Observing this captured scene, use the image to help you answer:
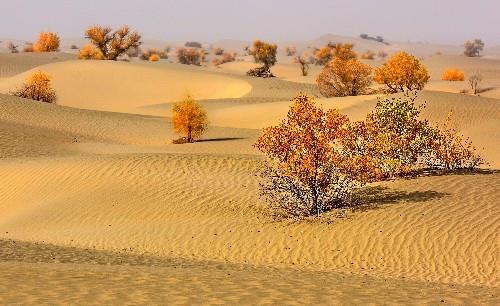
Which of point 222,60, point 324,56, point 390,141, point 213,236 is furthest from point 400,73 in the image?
point 222,60

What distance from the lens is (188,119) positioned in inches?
1324

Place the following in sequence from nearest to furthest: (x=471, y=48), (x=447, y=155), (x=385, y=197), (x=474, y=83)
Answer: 1. (x=385, y=197)
2. (x=447, y=155)
3. (x=474, y=83)
4. (x=471, y=48)

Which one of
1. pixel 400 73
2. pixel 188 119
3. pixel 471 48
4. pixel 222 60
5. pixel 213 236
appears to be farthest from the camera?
pixel 471 48

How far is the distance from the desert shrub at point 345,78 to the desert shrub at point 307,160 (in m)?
31.4

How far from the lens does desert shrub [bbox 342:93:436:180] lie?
57.4ft

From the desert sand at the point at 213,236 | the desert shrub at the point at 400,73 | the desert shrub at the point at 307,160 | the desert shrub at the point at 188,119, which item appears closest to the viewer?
the desert sand at the point at 213,236

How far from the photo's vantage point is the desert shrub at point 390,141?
17484 millimetres

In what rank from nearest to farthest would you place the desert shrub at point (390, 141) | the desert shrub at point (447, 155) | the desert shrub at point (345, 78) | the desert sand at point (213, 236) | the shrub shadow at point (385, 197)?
the desert sand at point (213, 236) < the shrub shadow at point (385, 197) < the desert shrub at point (390, 141) < the desert shrub at point (447, 155) < the desert shrub at point (345, 78)

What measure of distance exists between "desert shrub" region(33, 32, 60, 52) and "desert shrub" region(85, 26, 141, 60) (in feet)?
105

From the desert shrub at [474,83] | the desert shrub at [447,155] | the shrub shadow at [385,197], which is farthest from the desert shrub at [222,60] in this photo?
the shrub shadow at [385,197]

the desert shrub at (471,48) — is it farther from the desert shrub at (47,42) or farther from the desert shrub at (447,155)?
the desert shrub at (447,155)

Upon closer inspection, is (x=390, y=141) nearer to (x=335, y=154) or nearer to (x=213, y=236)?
(x=335, y=154)

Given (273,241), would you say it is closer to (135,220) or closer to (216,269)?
(216,269)

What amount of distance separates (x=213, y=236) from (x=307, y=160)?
3122 millimetres
